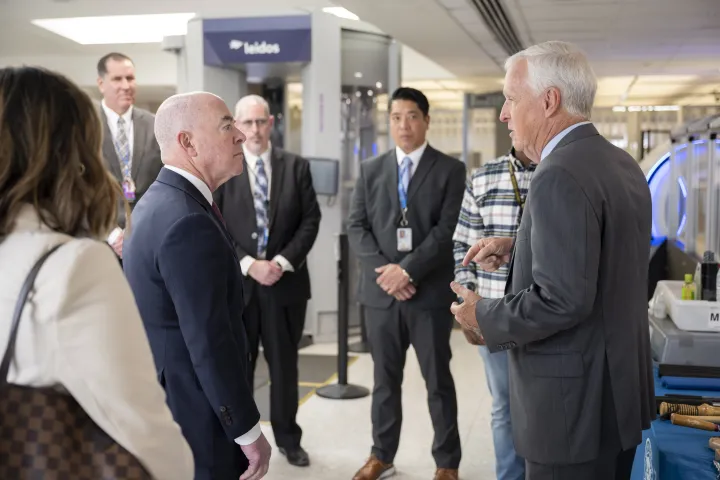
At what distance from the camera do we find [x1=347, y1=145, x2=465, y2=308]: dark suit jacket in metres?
3.91

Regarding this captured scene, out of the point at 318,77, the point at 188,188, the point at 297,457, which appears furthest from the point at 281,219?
the point at 318,77

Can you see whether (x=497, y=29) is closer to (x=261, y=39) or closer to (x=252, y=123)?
(x=261, y=39)

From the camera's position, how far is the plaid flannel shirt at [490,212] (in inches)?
133

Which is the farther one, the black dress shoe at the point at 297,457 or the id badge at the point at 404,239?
the black dress shoe at the point at 297,457

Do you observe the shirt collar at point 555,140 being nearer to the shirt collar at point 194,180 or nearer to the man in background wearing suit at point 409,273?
the shirt collar at point 194,180

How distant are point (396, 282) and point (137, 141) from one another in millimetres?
1420

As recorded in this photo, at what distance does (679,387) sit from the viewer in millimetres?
2787

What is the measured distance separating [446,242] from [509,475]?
3.57ft

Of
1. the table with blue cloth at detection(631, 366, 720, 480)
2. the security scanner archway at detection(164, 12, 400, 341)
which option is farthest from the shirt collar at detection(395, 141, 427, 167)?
the security scanner archway at detection(164, 12, 400, 341)

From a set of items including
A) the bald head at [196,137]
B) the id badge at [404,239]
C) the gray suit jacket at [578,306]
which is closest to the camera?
the gray suit jacket at [578,306]

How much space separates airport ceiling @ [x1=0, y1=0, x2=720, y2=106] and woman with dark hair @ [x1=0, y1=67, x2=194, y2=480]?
12.6 ft

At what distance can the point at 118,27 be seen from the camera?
12133 millimetres

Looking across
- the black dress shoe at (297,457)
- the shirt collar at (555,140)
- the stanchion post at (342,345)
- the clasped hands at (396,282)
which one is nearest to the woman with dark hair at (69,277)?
the shirt collar at (555,140)

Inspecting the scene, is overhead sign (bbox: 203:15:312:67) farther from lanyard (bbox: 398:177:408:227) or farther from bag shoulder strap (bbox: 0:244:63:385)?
→ bag shoulder strap (bbox: 0:244:63:385)
